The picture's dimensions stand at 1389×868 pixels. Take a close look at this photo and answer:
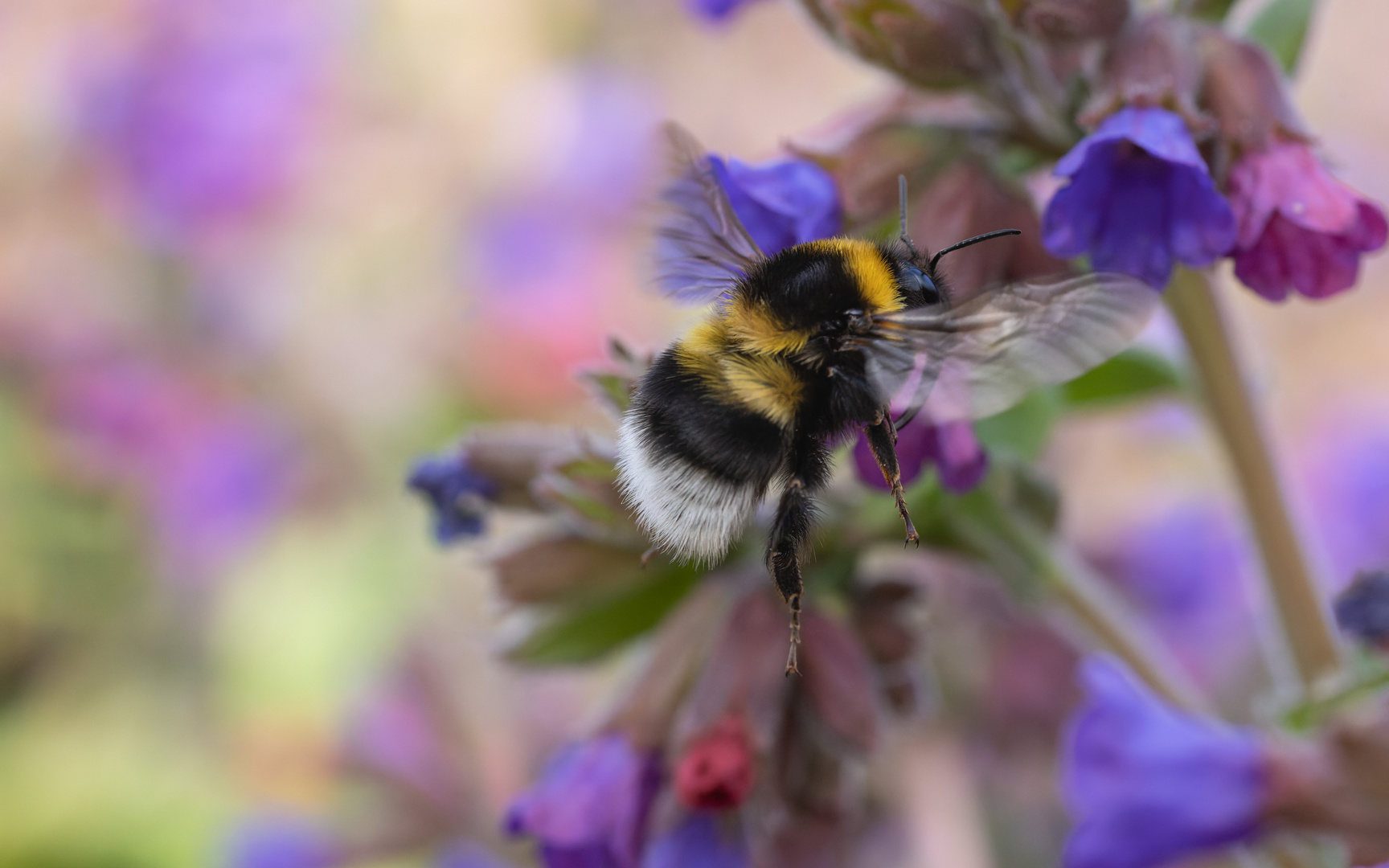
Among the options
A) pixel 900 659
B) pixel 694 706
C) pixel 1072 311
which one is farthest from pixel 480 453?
pixel 1072 311

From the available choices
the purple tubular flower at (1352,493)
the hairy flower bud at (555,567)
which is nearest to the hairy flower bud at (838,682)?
the hairy flower bud at (555,567)

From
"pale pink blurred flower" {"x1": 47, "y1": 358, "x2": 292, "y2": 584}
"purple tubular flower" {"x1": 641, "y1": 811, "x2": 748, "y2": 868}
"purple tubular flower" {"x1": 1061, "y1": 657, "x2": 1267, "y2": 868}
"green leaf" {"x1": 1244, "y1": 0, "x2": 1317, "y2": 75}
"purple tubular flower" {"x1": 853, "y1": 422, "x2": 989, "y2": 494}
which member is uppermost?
"pale pink blurred flower" {"x1": 47, "y1": 358, "x2": 292, "y2": 584}

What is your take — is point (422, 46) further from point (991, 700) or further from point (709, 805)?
point (709, 805)

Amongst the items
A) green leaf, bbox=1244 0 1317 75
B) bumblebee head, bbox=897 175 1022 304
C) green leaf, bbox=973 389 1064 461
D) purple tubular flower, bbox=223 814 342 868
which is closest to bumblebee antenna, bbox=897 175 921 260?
bumblebee head, bbox=897 175 1022 304

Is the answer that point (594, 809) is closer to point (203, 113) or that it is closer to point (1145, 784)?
point (1145, 784)

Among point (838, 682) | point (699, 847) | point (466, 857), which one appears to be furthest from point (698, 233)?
point (466, 857)

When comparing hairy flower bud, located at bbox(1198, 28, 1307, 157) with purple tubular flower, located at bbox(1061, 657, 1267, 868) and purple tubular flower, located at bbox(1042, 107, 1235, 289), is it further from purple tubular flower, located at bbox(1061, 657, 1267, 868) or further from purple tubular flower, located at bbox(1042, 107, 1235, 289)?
purple tubular flower, located at bbox(1061, 657, 1267, 868)
